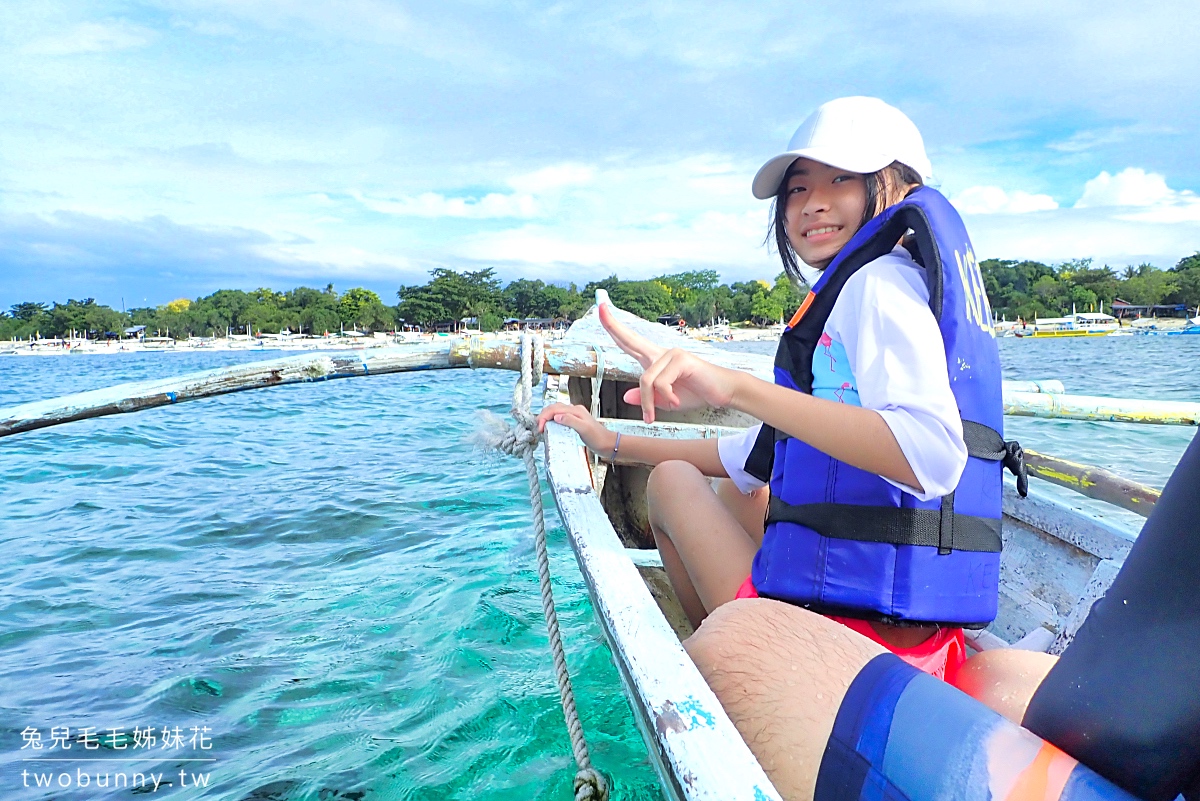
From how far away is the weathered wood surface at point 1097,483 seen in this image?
2648 millimetres

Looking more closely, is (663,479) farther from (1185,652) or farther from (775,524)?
(1185,652)

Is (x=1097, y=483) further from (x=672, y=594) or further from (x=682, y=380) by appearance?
(x=682, y=380)

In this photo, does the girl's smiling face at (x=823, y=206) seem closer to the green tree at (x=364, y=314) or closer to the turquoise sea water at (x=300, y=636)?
the turquoise sea water at (x=300, y=636)

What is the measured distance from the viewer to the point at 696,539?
1.93m

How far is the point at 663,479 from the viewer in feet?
6.95

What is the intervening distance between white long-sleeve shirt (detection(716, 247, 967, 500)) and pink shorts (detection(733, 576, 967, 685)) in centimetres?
29

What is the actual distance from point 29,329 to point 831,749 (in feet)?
324

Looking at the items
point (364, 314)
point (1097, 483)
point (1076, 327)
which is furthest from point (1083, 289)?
point (1097, 483)

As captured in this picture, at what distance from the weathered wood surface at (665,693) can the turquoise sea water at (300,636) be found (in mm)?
1003

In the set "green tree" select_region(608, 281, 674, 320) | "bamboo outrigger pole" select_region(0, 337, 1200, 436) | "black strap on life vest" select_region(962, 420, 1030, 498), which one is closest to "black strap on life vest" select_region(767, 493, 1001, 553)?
"black strap on life vest" select_region(962, 420, 1030, 498)

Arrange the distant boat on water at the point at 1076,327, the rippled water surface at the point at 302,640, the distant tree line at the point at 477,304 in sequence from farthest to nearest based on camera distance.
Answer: the distant tree line at the point at 477,304 < the distant boat on water at the point at 1076,327 < the rippled water surface at the point at 302,640

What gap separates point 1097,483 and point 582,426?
2026 millimetres

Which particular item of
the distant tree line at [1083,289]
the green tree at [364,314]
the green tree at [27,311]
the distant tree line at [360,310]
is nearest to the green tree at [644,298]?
the distant tree line at [360,310]

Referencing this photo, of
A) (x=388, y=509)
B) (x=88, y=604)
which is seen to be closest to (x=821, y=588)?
(x=88, y=604)
